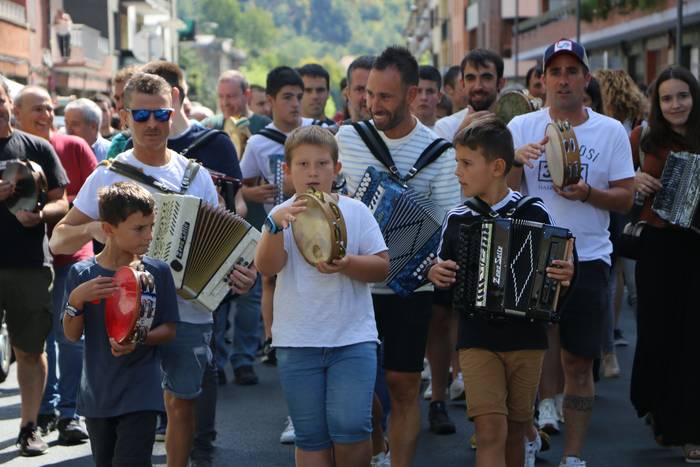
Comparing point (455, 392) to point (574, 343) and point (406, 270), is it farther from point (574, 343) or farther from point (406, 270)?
point (406, 270)

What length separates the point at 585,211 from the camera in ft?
24.1

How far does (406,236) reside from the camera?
6773 mm

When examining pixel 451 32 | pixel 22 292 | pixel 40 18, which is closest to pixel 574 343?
pixel 22 292

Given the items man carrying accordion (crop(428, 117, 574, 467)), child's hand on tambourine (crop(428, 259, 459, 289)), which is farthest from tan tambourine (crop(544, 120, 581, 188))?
child's hand on tambourine (crop(428, 259, 459, 289))

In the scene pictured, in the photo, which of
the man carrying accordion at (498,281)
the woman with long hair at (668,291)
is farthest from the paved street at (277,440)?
the man carrying accordion at (498,281)

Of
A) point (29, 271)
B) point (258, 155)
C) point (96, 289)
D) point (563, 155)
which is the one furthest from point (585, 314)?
point (258, 155)

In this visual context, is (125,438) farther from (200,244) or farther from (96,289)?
(200,244)

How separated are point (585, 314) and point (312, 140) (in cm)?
205

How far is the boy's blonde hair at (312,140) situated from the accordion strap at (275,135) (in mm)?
4215

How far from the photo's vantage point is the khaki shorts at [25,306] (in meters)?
8.43

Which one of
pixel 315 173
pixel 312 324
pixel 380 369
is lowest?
pixel 380 369

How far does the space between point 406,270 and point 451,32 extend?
3558 inches

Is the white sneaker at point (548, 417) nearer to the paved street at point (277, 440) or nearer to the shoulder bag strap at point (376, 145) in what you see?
the paved street at point (277, 440)

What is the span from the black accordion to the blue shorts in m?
1.43
